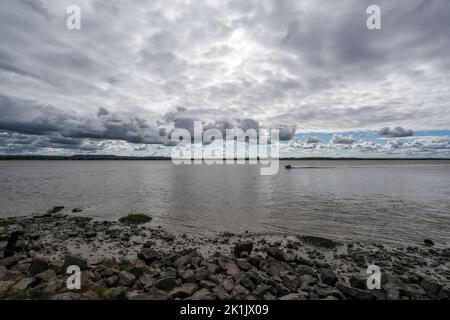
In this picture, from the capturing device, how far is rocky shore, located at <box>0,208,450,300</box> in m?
11.1

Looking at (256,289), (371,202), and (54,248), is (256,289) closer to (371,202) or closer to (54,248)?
(54,248)

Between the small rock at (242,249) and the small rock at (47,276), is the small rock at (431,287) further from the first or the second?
the small rock at (47,276)

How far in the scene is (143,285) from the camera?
11875 millimetres

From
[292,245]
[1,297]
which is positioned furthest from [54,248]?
[292,245]

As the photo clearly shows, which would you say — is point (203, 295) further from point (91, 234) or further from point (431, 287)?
point (91, 234)

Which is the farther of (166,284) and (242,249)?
(242,249)

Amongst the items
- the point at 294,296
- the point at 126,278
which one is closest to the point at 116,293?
the point at 126,278

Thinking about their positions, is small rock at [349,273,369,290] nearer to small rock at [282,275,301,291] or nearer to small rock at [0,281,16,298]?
small rock at [282,275,301,291]

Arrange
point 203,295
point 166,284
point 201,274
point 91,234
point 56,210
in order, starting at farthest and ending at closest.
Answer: point 56,210 → point 91,234 → point 201,274 → point 166,284 → point 203,295

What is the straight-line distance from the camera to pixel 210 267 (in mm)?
13828

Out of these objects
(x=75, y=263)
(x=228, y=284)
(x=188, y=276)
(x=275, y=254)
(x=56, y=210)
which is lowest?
(x=56, y=210)

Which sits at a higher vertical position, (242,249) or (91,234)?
(242,249)

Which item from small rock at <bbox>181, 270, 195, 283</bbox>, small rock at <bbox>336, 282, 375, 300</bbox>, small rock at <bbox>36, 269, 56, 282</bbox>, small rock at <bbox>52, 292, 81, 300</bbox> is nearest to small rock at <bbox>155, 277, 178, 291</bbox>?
small rock at <bbox>181, 270, 195, 283</bbox>

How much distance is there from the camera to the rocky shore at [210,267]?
36.5 feet
